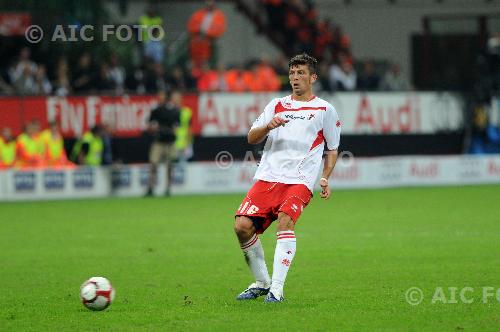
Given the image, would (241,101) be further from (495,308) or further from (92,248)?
(495,308)

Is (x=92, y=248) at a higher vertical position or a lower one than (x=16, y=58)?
lower

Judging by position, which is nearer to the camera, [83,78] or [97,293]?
[97,293]

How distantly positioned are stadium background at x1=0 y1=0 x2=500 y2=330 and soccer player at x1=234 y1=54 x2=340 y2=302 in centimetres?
44

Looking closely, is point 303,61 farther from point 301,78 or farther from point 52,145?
point 52,145

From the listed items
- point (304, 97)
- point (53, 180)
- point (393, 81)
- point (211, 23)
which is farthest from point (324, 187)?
point (393, 81)

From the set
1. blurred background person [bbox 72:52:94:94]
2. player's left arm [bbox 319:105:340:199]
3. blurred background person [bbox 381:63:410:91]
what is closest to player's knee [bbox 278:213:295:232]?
player's left arm [bbox 319:105:340:199]

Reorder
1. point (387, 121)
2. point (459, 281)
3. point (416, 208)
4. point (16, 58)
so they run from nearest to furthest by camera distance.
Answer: point (459, 281) → point (416, 208) → point (16, 58) → point (387, 121)

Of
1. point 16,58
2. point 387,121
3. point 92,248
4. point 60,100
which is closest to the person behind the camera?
point 92,248

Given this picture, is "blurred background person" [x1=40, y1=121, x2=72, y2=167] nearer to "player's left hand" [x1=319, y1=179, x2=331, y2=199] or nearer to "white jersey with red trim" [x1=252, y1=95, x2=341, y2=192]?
"white jersey with red trim" [x1=252, y1=95, x2=341, y2=192]

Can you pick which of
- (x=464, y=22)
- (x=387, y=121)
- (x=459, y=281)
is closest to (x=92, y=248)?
(x=459, y=281)

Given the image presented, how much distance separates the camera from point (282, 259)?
9695mm

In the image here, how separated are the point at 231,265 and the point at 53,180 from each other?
12.3m

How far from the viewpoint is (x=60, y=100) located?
25.4m

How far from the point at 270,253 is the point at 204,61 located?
14940mm
